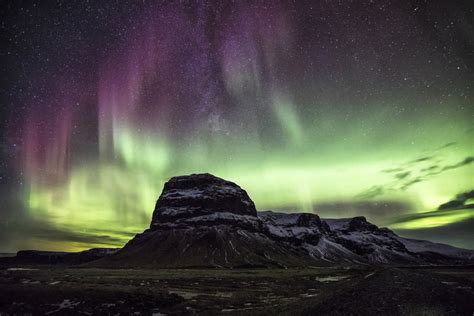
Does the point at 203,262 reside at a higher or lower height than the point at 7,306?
lower

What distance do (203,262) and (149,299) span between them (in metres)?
172

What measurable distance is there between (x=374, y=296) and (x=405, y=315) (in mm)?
9791

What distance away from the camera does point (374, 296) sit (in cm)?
3123

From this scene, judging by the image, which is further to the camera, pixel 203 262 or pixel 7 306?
pixel 203 262

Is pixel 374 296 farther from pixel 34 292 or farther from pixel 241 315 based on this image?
pixel 34 292

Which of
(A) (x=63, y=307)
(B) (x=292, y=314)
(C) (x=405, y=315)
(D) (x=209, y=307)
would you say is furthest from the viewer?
(D) (x=209, y=307)

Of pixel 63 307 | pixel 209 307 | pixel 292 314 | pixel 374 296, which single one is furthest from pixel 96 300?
pixel 374 296

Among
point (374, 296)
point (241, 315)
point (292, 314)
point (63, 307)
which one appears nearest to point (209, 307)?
point (241, 315)

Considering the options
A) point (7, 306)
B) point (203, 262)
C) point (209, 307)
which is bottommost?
point (203, 262)

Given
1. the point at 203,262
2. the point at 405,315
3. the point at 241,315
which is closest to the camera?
the point at 405,315

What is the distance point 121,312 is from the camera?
1169 inches

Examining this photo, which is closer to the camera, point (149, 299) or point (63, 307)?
point (63, 307)

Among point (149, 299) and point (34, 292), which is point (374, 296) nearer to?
point (149, 299)

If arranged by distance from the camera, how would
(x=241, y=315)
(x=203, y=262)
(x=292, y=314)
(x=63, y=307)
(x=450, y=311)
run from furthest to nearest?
(x=203, y=262) → (x=63, y=307) → (x=241, y=315) → (x=292, y=314) → (x=450, y=311)
